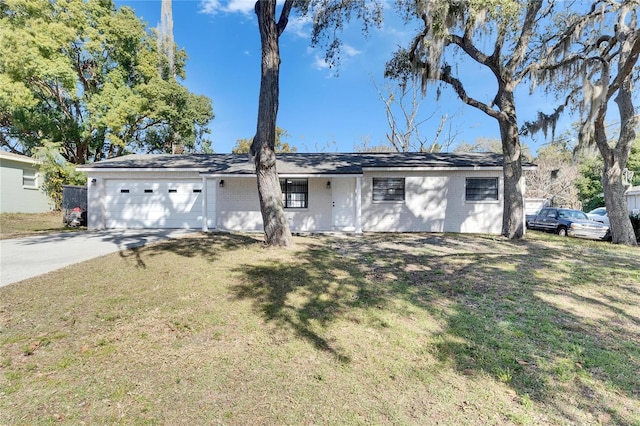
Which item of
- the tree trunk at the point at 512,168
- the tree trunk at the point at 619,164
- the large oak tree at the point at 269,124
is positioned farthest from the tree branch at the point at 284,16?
the tree trunk at the point at 619,164

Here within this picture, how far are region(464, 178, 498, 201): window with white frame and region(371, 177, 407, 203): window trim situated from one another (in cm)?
→ 248

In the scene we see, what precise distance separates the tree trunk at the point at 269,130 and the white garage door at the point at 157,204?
7075mm

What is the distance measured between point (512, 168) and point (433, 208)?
3250 mm

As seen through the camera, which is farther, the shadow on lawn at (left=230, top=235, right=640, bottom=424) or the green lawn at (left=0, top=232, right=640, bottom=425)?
the shadow on lawn at (left=230, top=235, right=640, bottom=424)

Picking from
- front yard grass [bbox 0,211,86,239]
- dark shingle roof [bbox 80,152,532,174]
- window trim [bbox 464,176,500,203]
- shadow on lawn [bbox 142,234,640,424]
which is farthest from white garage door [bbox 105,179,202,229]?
window trim [bbox 464,176,500,203]

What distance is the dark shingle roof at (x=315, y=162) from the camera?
1216 centimetres

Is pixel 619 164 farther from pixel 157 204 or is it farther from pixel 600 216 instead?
pixel 157 204

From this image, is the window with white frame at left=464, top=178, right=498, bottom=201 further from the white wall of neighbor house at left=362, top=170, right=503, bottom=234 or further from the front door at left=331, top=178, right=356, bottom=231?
the front door at left=331, top=178, right=356, bottom=231

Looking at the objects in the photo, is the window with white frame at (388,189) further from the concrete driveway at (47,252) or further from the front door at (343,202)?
the concrete driveway at (47,252)

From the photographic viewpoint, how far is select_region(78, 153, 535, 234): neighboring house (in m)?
12.4

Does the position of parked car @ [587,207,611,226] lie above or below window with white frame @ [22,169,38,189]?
below

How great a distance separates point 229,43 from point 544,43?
490 inches

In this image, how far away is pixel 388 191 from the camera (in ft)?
42.2

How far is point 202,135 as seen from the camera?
23391 mm
